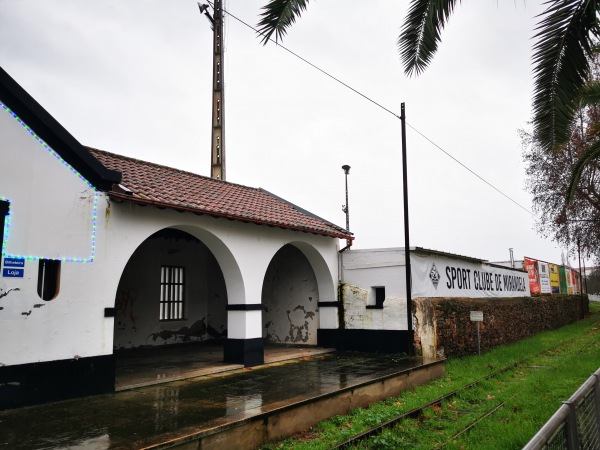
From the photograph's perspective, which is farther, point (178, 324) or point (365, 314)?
point (178, 324)

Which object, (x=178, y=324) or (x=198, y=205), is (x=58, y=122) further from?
(x=178, y=324)

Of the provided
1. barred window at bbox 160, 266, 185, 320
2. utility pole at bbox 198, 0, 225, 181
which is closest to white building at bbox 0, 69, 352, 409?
barred window at bbox 160, 266, 185, 320

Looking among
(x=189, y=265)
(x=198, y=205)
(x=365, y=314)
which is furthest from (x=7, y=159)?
(x=365, y=314)

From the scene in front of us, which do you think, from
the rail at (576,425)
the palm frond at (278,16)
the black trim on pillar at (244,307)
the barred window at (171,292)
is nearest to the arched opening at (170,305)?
the barred window at (171,292)

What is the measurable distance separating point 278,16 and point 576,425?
5.23 meters

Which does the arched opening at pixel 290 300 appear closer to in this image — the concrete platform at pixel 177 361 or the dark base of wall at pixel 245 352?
the concrete platform at pixel 177 361

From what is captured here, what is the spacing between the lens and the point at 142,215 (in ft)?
28.7

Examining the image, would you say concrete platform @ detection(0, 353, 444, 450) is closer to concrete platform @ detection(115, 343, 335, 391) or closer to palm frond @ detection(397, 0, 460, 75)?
concrete platform @ detection(115, 343, 335, 391)

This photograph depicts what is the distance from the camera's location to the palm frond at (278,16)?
594cm

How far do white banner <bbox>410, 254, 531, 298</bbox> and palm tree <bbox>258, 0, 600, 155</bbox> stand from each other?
22.8 feet

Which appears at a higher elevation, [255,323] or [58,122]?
[58,122]

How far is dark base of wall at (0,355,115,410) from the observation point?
659 centimetres

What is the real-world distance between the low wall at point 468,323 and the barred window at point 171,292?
6878mm

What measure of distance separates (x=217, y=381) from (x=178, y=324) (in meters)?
5.88
